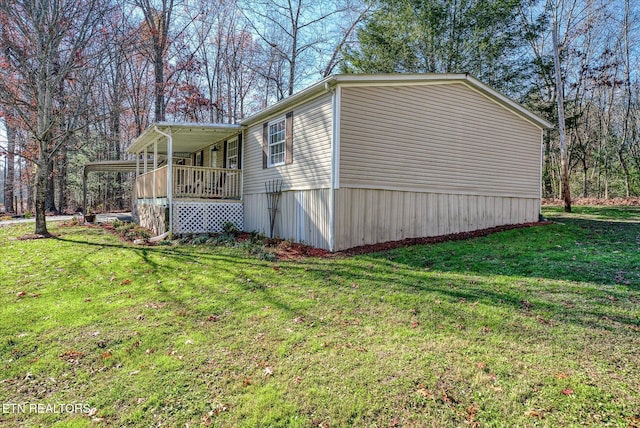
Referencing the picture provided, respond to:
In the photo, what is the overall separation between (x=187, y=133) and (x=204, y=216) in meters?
2.93

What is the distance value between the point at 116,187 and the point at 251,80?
40.1 feet

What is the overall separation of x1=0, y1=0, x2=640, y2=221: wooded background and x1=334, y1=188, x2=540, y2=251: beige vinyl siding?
7.31m

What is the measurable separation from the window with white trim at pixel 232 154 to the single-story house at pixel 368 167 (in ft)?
0.50

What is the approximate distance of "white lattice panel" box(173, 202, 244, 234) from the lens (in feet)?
36.7

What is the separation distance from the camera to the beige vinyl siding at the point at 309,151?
28.2ft

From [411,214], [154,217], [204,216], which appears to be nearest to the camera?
[411,214]

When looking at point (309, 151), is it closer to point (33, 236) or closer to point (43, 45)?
point (43, 45)

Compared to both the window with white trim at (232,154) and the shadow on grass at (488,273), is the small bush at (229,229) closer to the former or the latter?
the shadow on grass at (488,273)

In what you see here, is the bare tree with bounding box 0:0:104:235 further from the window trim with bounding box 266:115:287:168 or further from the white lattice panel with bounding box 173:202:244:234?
the window trim with bounding box 266:115:287:168

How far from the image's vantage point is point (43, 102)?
36.5ft

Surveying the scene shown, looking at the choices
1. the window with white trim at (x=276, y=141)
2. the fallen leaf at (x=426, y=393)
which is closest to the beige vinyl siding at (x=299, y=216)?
the window with white trim at (x=276, y=141)

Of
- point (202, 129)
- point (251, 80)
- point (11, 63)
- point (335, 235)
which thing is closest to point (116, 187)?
point (251, 80)

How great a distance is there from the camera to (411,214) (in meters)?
9.52

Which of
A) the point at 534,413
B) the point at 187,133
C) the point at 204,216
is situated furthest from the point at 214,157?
the point at 534,413
